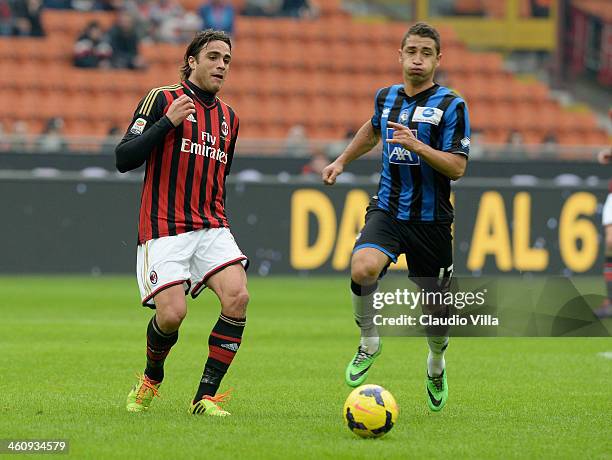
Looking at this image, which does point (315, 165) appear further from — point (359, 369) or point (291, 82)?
point (359, 369)

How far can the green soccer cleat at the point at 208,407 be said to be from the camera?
7211 millimetres

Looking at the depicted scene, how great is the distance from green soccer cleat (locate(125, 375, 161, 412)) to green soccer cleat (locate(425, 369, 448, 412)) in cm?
170

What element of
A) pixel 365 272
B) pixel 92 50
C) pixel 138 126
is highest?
pixel 92 50

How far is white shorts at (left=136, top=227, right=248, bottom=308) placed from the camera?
23.9 ft

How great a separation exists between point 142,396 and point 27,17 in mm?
16805

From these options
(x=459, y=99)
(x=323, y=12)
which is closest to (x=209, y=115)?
(x=459, y=99)

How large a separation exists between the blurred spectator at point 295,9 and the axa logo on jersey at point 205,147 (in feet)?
59.4

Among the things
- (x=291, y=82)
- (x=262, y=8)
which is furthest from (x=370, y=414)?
(x=262, y=8)

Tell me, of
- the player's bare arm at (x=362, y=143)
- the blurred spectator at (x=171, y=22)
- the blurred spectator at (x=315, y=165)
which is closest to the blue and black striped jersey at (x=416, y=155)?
the player's bare arm at (x=362, y=143)

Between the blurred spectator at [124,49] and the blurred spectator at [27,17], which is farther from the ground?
the blurred spectator at [27,17]

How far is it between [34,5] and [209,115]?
1623 centimetres

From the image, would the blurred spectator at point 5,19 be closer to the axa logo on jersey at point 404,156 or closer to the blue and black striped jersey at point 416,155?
the blue and black striped jersey at point 416,155

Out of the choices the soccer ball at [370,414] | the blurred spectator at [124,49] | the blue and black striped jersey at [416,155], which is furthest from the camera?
the blurred spectator at [124,49]

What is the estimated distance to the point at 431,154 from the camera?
24.7ft
